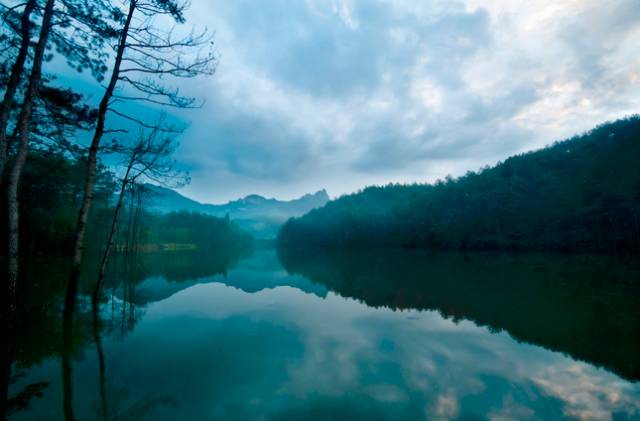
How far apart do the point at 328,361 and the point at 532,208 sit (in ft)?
276

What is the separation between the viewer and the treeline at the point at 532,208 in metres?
52.4

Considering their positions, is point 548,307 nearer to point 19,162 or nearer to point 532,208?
point 19,162

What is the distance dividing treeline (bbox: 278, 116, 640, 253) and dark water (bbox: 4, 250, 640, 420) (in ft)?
180

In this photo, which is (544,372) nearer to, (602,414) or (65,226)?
(602,414)

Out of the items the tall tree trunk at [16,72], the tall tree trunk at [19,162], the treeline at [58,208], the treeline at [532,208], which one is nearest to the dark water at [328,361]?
the tall tree trunk at [19,162]

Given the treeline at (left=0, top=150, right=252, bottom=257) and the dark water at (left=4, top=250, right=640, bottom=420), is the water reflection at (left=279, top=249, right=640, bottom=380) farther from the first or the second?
the treeline at (left=0, top=150, right=252, bottom=257)

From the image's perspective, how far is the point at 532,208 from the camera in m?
71.0

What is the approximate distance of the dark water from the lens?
409cm

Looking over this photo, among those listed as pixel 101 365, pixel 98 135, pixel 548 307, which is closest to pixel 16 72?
pixel 98 135

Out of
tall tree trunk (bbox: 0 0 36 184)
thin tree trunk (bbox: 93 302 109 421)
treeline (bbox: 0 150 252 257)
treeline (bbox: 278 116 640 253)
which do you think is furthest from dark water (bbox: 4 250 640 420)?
treeline (bbox: 278 116 640 253)

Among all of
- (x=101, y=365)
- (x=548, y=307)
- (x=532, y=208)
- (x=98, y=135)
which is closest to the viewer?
(x=101, y=365)

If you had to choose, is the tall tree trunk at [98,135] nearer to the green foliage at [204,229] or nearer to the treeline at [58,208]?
the treeline at [58,208]

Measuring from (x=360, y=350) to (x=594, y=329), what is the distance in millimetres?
7338

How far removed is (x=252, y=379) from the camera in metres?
5.00
